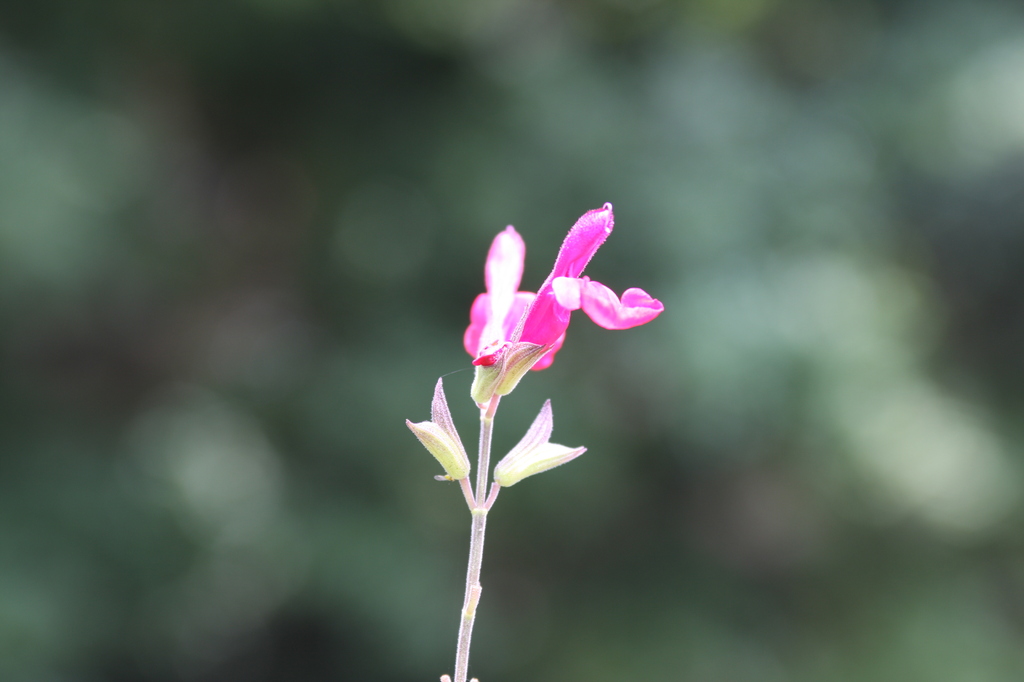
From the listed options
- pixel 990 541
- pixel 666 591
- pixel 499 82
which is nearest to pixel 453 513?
pixel 666 591

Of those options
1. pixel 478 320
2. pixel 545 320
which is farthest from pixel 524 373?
pixel 478 320

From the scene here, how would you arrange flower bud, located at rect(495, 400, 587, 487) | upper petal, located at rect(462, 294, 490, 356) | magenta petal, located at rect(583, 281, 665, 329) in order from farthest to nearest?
upper petal, located at rect(462, 294, 490, 356) → flower bud, located at rect(495, 400, 587, 487) → magenta petal, located at rect(583, 281, 665, 329)

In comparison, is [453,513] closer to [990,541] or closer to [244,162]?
[244,162]

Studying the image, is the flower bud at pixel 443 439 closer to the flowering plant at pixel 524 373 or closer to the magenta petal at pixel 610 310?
the flowering plant at pixel 524 373

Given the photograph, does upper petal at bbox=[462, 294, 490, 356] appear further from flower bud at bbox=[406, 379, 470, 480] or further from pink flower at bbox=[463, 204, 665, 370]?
flower bud at bbox=[406, 379, 470, 480]

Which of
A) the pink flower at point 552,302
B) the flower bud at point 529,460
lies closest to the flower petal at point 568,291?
the pink flower at point 552,302

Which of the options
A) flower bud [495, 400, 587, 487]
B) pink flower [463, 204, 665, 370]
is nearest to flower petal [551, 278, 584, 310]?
pink flower [463, 204, 665, 370]
